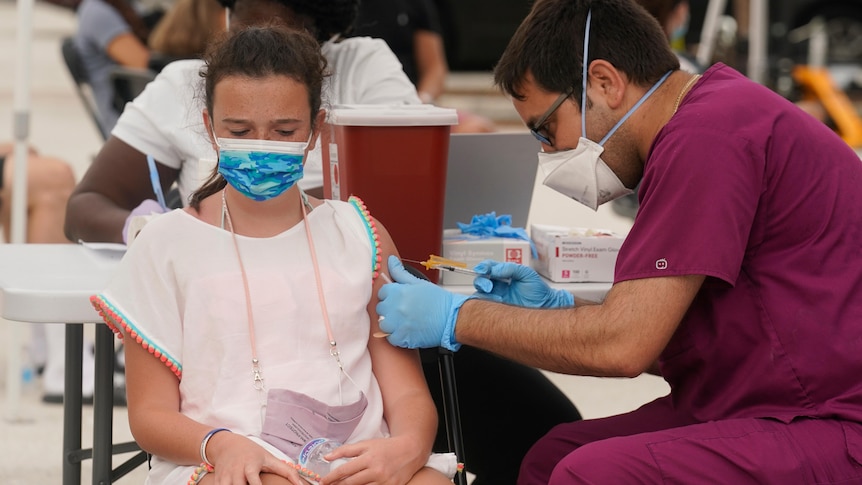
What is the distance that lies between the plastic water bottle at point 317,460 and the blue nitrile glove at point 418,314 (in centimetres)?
25

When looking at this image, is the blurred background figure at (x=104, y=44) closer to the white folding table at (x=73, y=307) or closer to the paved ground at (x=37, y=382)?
the paved ground at (x=37, y=382)

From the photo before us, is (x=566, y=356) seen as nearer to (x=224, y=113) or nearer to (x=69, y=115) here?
(x=224, y=113)

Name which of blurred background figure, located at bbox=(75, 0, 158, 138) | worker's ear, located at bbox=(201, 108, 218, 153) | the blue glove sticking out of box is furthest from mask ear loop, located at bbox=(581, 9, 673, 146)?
blurred background figure, located at bbox=(75, 0, 158, 138)

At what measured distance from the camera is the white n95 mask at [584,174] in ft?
7.03

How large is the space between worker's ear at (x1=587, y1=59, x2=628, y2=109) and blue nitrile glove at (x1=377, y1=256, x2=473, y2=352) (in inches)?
17.0

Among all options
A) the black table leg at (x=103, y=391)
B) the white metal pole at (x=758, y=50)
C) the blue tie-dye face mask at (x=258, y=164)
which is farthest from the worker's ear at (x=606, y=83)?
the white metal pole at (x=758, y=50)

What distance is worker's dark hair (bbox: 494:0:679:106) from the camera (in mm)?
2070

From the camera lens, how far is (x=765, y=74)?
7.67m

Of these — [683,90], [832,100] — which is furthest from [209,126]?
[832,100]

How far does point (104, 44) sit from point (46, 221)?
1505 millimetres

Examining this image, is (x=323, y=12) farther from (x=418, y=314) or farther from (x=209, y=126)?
(x=418, y=314)

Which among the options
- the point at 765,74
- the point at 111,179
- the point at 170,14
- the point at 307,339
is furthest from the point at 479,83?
the point at 307,339

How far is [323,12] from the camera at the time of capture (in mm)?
2830

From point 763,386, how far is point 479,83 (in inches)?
450
